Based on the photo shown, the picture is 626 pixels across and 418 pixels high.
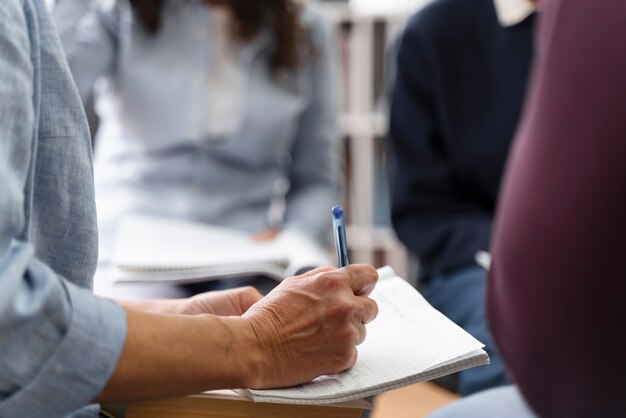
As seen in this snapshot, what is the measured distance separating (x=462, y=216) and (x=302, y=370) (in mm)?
925

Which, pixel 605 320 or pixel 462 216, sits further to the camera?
pixel 462 216

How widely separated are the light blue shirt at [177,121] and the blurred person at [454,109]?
0.63 ft

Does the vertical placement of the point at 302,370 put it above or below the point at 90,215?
below

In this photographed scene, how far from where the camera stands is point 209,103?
4.99ft

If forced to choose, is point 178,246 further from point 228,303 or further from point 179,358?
point 179,358

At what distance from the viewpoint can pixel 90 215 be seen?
667mm

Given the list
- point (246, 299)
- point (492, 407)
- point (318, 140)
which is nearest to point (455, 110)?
point (318, 140)

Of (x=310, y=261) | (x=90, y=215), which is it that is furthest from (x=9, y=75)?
(x=310, y=261)

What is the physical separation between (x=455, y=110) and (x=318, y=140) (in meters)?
0.28

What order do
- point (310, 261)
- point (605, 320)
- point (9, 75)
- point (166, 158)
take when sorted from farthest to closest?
point (166, 158)
point (310, 261)
point (605, 320)
point (9, 75)

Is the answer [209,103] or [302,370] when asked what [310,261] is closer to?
[209,103]

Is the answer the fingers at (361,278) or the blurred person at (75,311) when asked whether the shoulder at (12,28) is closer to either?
the blurred person at (75,311)

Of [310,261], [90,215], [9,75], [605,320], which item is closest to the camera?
[9,75]

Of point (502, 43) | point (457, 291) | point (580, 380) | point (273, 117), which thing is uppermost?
point (502, 43)
